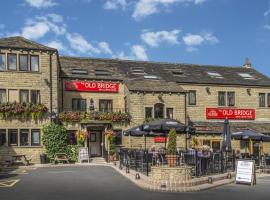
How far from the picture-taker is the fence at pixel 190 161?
19125 mm

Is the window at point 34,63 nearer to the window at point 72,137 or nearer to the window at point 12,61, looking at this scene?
the window at point 12,61

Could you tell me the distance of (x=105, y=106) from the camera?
3416 cm

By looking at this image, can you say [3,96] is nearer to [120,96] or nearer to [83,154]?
[83,154]

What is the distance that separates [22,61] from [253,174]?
738 inches

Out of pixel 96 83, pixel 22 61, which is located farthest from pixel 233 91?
pixel 22 61

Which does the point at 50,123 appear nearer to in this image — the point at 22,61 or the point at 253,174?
the point at 22,61

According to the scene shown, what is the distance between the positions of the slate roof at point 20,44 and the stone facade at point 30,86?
0.28 metres

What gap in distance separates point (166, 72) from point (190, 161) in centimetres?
2017

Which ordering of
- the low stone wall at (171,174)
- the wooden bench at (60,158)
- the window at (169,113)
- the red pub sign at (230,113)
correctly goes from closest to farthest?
the low stone wall at (171,174) < the wooden bench at (60,158) < the window at (169,113) < the red pub sign at (230,113)

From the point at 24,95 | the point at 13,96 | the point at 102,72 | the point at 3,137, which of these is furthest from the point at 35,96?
the point at 102,72

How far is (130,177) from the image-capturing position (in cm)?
1917

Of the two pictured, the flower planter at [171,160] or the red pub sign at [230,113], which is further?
the red pub sign at [230,113]

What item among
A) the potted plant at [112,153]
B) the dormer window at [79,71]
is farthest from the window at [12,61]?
the potted plant at [112,153]

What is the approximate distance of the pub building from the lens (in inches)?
1165
